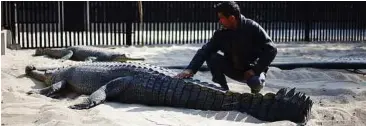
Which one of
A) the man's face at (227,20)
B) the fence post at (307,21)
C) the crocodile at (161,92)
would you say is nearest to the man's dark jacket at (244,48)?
the man's face at (227,20)

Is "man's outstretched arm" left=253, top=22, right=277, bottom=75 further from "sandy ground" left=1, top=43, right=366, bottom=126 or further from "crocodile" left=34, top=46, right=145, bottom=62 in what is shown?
"crocodile" left=34, top=46, right=145, bottom=62

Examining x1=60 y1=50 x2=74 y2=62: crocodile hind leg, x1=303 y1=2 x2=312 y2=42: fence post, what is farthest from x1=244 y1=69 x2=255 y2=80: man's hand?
x1=303 y1=2 x2=312 y2=42: fence post

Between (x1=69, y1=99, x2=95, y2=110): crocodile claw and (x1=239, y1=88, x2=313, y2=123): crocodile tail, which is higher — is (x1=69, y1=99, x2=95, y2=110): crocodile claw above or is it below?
below

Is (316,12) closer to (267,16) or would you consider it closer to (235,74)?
(267,16)

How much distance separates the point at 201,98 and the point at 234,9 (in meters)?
0.86

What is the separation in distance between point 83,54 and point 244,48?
4.93 meters

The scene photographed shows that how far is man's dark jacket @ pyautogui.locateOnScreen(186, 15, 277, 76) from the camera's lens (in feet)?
16.7

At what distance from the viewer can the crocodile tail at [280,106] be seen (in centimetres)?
433

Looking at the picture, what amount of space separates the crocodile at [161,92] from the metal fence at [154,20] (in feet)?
17.3

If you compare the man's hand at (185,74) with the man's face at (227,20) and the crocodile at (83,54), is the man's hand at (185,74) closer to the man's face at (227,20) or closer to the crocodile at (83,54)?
the man's face at (227,20)

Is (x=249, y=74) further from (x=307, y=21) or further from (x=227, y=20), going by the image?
(x=307, y=21)

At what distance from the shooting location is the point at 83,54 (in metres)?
9.55

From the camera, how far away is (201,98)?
4.86m

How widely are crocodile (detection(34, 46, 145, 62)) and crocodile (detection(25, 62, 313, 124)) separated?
105 inches
